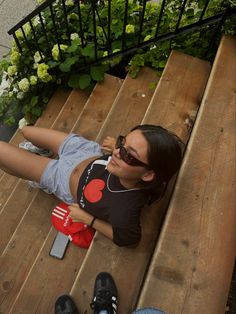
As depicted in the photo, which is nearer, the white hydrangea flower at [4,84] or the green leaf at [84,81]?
the green leaf at [84,81]

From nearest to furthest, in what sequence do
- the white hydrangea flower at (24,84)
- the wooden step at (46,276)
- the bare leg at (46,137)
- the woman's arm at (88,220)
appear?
the woman's arm at (88,220) < the wooden step at (46,276) < the bare leg at (46,137) < the white hydrangea flower at (24,84)

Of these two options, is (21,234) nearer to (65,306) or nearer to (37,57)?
(65,306)

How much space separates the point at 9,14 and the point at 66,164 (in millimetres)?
2865

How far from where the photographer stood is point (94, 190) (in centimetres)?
221

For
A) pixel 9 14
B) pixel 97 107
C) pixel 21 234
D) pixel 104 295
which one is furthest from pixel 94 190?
pixel 9 14

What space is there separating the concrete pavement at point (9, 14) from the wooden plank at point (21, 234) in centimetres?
212

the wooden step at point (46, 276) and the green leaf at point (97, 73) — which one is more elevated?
the green leaf at point (97, 73)

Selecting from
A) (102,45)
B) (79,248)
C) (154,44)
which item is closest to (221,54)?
(154,44)

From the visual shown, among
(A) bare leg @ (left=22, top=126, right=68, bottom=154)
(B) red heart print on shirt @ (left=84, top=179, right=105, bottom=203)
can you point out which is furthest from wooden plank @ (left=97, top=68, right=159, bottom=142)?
(B) red heart print on shirt @ (left=84, top=179, right=105, bottom=203)

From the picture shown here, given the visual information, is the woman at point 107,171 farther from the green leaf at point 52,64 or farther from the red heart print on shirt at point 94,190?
the green leaf at point 52,64

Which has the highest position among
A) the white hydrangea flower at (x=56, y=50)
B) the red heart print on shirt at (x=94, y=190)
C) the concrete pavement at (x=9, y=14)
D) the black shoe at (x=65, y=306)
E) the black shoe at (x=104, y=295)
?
the concrete pavement at (x=9, y=14)

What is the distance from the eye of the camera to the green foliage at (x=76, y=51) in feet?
9.95

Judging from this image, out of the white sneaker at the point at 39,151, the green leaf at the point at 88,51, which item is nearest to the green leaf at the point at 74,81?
the green leaf at the point at 88,51

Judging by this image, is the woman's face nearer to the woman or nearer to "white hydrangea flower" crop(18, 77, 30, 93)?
the woman
